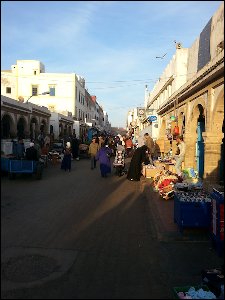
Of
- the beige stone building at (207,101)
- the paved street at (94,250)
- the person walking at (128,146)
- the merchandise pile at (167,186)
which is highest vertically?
the beige stone building at (207,101)

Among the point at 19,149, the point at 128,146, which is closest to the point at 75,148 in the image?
the point at 128,146

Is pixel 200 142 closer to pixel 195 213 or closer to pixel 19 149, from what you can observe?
pixel 19 149

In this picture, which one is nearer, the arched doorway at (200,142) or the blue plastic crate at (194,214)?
the blue plastic crate at (194,214)

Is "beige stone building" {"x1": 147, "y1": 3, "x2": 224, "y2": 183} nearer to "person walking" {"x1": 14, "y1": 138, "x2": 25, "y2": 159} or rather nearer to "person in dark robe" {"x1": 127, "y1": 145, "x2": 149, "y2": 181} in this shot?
"person in dark robe" {"x1": 127, "y1": 145, "x2": 149, "y2": 181}

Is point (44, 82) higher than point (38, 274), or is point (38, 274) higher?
point (44, 82)

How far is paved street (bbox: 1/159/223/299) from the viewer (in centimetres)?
425

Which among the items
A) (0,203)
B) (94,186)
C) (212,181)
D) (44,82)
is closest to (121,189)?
(94,186)

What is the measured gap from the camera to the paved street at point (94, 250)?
4246 mm

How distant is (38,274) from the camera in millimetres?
4645

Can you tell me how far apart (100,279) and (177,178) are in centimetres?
622

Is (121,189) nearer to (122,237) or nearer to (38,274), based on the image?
(122,237)

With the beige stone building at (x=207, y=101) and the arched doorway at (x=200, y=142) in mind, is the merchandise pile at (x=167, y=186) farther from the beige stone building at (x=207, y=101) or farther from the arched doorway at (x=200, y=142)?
the arched doorway at (x=200, y=142)

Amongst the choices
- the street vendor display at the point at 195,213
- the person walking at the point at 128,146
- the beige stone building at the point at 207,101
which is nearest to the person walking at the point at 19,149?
the street vendor display at the point at 195,213

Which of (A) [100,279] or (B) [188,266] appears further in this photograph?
(B) [188,266]
